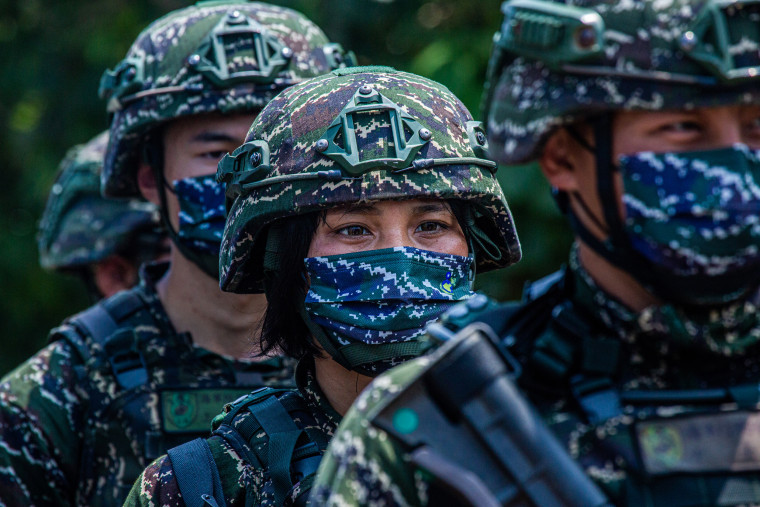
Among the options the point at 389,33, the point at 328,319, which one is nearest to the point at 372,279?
the point at 328,319

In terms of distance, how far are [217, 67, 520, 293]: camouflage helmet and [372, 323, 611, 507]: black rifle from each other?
3.98 ft

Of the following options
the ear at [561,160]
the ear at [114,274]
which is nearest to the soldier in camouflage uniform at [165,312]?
the ear at [114,274]

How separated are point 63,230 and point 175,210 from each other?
2370 mm

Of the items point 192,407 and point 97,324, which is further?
point 97,324

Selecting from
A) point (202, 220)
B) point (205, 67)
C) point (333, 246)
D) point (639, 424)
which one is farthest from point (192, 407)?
point (639, 424)

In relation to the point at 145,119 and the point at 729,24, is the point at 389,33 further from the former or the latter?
the point at 729,24

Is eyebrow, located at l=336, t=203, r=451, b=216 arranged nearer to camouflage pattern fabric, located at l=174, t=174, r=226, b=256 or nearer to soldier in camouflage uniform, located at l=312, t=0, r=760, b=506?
soldier in camouflage uniform, located at l=312, t=0, r=760, b=506

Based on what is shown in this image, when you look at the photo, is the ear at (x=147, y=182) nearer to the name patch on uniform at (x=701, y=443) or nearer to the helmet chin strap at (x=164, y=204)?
the helmet chin strap at (x=164, y=204)

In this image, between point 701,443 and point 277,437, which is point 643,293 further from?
point 277,437

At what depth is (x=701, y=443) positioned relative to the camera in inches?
89.7

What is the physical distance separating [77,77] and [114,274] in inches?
152

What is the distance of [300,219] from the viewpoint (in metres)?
3.60

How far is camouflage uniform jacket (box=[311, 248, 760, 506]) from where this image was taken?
89.2 inches

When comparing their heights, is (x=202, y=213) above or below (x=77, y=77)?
above
